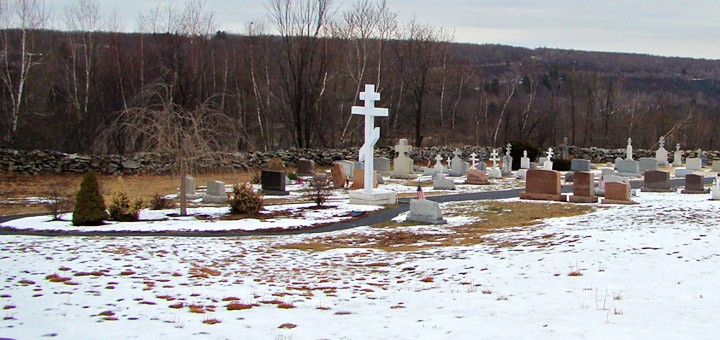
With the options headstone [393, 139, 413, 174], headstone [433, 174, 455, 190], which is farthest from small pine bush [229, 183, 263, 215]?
headstone [393, 139, 413, 174]

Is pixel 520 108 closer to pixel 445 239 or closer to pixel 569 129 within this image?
pixel 569 129

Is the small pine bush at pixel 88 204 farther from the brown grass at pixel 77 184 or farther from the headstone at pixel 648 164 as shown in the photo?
the headstone at pixel 648 164

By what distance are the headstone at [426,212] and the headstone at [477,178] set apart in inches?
440

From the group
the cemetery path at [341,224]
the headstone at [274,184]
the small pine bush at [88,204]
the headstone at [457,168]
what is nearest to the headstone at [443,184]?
the cemetery path at [341,224]

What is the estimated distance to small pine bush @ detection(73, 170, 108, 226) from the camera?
15945 millimetres

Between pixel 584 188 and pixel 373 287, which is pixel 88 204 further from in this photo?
pixel 584 188

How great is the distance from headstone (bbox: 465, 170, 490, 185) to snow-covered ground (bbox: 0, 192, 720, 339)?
13.8 metres

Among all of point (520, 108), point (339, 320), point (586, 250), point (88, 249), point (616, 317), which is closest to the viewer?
point (616, 317)

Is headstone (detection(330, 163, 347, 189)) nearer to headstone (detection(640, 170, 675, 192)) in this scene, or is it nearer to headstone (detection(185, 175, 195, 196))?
headstone (detection(185, 175, 195, 196))

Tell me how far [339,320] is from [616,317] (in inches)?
123

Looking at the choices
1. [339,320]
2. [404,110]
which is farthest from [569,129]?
[339,320]

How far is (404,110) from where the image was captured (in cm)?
4991

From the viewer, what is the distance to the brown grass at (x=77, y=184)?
23.6 meters

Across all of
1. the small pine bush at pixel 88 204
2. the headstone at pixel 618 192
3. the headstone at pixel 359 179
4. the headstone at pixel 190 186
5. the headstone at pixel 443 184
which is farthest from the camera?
the headstone at pixel 443 184
